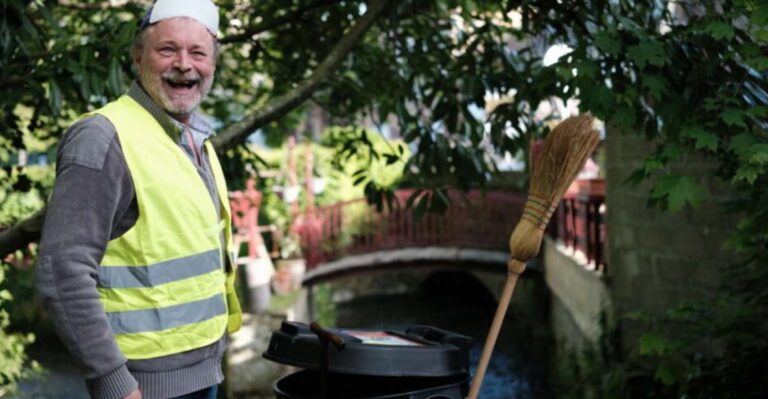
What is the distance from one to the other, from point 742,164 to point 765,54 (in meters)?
0.54

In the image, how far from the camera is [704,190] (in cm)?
345

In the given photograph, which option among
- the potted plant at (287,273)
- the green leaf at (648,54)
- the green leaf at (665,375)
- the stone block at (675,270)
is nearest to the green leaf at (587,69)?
the green leaf at (648,54)

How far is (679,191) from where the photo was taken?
3424mm

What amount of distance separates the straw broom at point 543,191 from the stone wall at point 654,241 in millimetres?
3244

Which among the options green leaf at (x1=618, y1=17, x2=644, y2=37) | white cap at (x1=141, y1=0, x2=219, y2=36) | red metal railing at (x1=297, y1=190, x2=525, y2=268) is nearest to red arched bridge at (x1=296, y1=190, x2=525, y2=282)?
red metal railing at (x1=297, y1=190, x2=525, y2=268)

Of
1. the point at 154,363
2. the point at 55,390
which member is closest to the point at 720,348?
the point at 154,363

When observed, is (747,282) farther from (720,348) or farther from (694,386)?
(720,348)

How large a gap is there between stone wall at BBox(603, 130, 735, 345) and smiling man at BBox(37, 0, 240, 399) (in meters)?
4.05

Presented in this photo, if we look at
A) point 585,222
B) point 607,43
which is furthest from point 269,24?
point 585,222

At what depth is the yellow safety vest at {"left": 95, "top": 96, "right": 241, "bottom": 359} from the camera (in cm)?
201

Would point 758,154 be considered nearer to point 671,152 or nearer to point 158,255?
point 671,152

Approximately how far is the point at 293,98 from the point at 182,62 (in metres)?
2.18

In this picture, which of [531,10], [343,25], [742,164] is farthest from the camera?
[343,25]

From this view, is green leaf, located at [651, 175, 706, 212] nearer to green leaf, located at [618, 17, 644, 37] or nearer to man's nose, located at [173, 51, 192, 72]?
green leaf, located at [618, 17, 644, 37]
